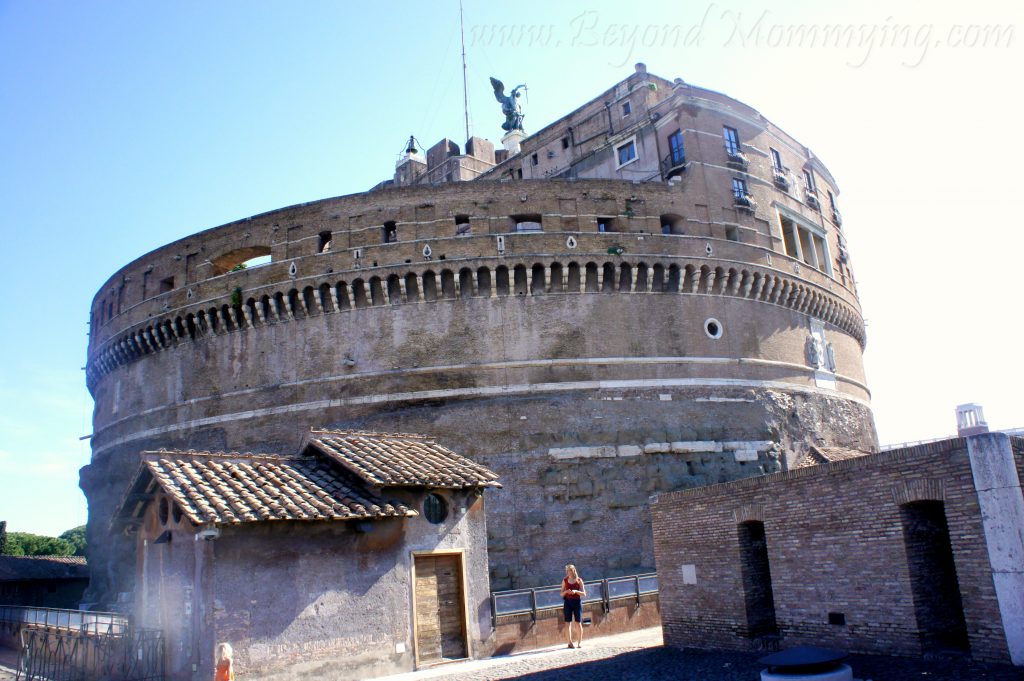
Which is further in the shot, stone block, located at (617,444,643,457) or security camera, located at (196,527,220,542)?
stone block, located at (617,444,643,457)

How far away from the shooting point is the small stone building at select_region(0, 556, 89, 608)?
26.0m

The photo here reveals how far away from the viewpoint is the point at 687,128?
81.5 feet

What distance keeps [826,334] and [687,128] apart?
27.7ft

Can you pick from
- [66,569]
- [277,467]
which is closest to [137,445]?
[66,569]

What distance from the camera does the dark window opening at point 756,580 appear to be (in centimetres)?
1049

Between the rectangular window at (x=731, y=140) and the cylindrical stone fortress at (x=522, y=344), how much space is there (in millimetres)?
871

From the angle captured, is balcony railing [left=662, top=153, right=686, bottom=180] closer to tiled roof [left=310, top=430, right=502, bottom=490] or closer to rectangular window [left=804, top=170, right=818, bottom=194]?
rectangular window [left=804, top=170, right=818, bottom=194]

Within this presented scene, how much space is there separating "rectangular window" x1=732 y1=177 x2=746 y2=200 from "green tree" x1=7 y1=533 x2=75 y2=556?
56.8 metres

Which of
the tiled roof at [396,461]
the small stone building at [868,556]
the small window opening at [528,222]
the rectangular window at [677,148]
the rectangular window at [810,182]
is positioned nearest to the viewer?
the small stone building at [868,556]

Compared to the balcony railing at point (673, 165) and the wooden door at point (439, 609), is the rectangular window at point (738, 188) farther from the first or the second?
the wooden door at point (439, 609)

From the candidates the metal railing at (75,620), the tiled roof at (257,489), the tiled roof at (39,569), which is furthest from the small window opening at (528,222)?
the tiled roof at (39,569)

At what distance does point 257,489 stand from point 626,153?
768 inches

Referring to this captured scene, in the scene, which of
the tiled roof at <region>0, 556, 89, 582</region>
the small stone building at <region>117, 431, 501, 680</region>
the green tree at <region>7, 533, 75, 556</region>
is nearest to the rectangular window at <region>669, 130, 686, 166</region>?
the small stone building at <region>117, 431, 501, 680</region>

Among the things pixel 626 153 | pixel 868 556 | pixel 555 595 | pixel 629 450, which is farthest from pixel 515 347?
pixel 868 556
